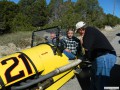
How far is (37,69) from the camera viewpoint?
18.5 ft

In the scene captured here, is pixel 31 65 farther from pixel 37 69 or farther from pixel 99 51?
pixel 99 51

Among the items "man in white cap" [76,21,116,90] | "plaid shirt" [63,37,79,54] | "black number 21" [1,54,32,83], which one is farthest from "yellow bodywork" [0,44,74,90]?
"plaid shirt" [63,37,79,54]


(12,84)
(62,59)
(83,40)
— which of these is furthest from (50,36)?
(12,84)

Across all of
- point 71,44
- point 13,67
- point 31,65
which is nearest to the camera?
point 13,67

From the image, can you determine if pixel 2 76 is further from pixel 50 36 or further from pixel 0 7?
pixel 0 7

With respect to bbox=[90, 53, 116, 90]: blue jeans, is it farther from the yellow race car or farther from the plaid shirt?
the plaid shirt

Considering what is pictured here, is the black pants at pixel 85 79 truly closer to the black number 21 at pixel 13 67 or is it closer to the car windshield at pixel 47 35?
Result: the car windshield at pixel 47 35

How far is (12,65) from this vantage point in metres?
5.38

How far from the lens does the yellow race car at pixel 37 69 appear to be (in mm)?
5289

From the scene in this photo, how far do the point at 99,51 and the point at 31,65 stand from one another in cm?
129

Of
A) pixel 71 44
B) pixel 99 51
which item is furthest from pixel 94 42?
pixel 71 44

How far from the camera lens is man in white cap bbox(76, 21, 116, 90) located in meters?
5.63

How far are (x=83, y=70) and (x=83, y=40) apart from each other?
6.71ft

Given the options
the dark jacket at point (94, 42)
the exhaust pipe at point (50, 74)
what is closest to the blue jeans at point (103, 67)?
the dark jacket at point (94, 42)
